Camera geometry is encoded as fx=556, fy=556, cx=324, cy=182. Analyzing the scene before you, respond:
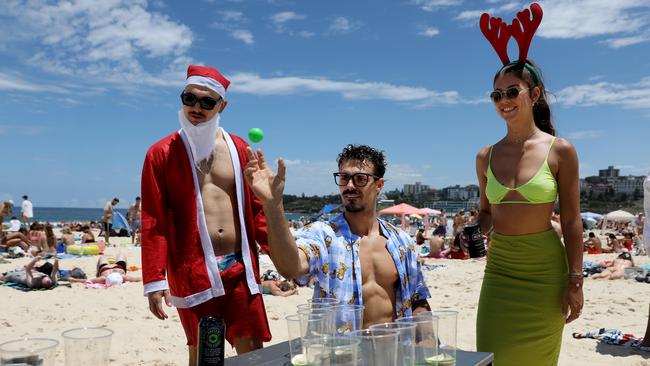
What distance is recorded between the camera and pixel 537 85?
2.97m

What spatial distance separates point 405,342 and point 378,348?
156 millimetres

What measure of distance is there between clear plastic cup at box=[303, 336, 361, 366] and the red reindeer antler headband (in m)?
2.03

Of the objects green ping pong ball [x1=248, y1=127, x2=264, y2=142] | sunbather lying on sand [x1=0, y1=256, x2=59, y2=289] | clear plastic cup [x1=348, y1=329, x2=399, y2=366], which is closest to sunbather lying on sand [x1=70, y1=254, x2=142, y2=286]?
sunbather lying on sand [x1=0, y1=256, x2=59, y2=289]

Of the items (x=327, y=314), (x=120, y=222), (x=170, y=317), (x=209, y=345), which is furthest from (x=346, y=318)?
(x=120, y=222)

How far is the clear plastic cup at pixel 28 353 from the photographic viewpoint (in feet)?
4.78

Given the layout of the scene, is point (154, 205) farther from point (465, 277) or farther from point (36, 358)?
point (465, 277)

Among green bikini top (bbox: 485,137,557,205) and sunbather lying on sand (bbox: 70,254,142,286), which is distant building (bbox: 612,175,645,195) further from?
green bikini top (bbox: 485,137,557,205)

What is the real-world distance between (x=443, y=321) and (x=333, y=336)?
1.36 feet

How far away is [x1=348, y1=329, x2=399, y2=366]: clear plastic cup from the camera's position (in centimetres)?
160

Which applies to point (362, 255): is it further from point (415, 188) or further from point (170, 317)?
point (415, 188)

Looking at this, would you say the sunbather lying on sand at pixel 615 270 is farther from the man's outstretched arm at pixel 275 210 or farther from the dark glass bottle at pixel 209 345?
the dark glass bottle at pixel 209 345

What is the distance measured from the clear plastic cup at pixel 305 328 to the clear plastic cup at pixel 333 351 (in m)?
0.03

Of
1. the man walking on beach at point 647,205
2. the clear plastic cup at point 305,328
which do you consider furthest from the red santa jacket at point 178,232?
the man walking on beach at point 647,205

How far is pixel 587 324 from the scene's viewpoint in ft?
Result: 21.7
